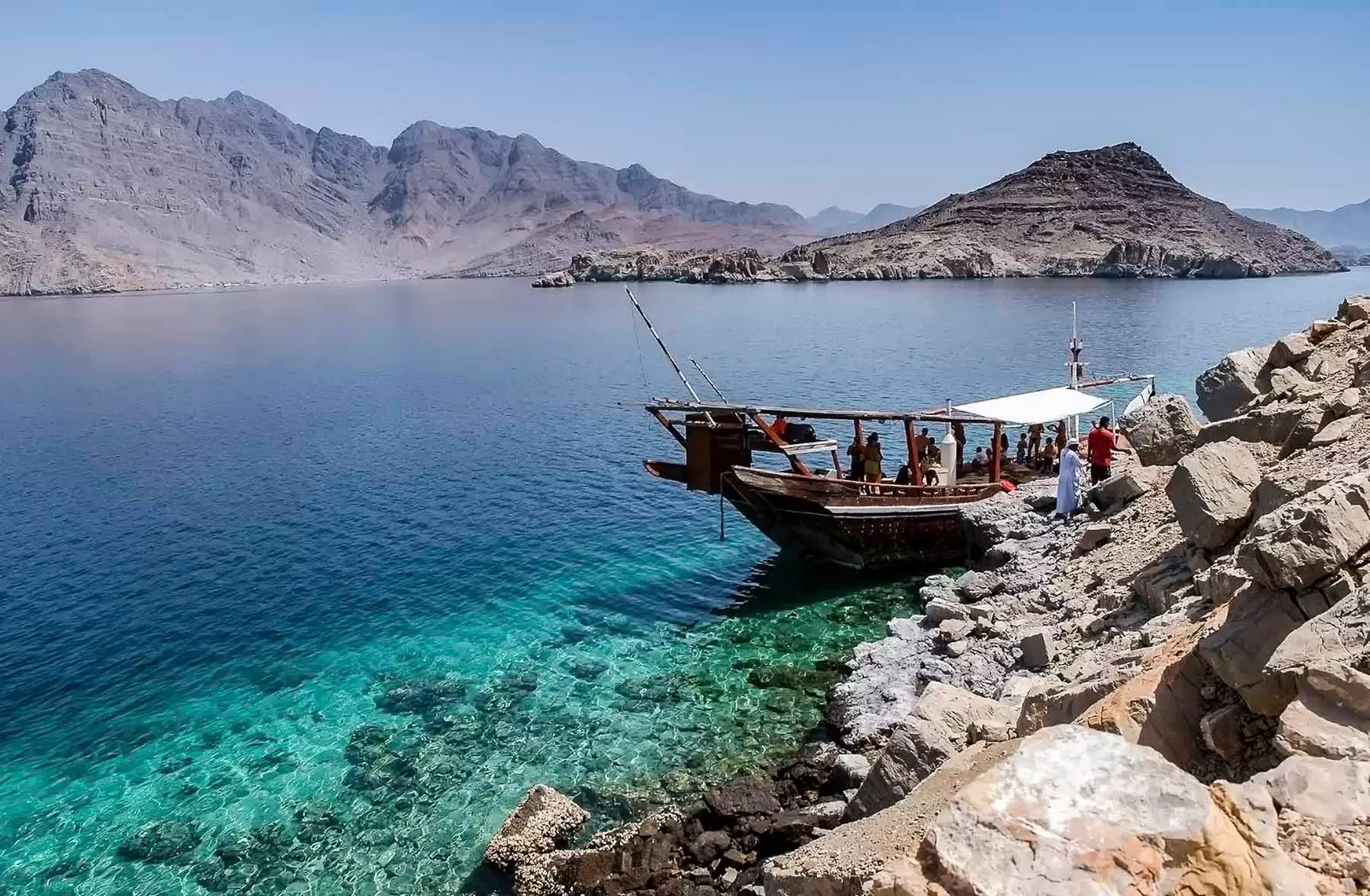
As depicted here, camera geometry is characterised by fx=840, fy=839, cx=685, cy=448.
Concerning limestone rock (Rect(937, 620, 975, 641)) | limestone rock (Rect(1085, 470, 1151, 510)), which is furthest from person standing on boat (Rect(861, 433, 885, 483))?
limestone rock (Rect(937, 620, 975, 641))

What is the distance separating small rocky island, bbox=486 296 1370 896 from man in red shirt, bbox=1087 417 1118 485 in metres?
0.82

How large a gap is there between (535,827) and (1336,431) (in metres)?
15.0

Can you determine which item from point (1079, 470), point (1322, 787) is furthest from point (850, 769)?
point (1079, 470)

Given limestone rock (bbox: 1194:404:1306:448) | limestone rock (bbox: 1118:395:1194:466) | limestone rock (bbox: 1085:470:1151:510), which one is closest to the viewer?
limestone rock (bbox: 1194:404:1306:448)

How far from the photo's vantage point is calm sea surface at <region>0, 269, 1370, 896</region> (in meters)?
15.0

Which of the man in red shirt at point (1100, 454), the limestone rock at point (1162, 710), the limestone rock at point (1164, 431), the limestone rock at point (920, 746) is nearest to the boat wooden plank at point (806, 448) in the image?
the man in red shirt at point (1100, 454)

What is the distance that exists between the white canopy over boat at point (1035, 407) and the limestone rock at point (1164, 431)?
3221 millimetres

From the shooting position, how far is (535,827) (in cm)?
1382

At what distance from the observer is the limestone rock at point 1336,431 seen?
14.1 metres

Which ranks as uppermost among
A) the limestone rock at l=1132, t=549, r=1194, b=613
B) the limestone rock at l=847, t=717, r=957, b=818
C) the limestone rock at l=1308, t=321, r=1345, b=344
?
the limestone rock at l=1308, t=321, r=1345, b=344

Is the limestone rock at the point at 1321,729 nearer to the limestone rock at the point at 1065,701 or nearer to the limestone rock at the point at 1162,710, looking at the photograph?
the limestone rock at the point at 1162,710

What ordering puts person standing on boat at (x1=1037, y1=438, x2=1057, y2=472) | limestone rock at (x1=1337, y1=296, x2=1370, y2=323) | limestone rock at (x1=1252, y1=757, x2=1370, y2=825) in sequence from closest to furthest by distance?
limestone rock at (x1=1252, y1=757, x2=1370, y2=825) → limestone rock at (x1=1337, y1=296, x2=1370, y2=323) → person standing on boat at (x1=1037, y1=438, x2=1057, y2=472)

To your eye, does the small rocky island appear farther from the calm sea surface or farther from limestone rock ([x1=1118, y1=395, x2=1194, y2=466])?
the calm sea surface

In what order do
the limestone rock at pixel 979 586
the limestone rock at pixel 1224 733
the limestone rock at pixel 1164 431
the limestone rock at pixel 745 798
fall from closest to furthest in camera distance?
the limestone rock at pixel 1224 733, the limestone rock at pixel 745 798, the limestone rock at pixel 979 586, the limestone rock at pixel 1164 431
